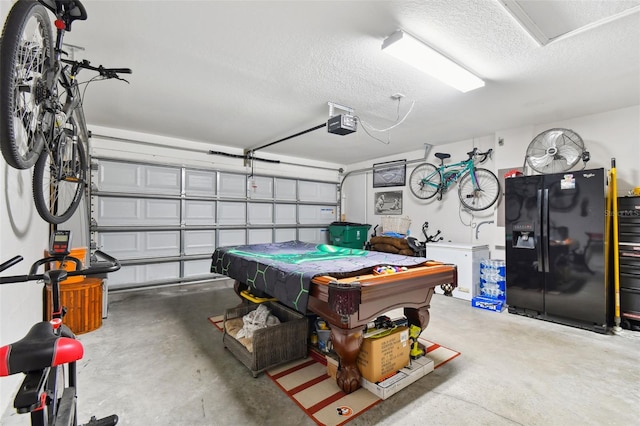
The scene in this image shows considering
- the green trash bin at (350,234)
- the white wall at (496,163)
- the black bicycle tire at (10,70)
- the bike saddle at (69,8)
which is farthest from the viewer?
the green trash bin at (350,234)

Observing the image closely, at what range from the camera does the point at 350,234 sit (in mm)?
6629

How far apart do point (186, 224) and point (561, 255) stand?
596 centimetres

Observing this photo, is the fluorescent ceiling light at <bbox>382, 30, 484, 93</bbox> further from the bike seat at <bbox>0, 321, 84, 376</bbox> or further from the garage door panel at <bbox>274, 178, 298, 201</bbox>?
the garage door panel at <bbox>274, 178, 298, 201</bbox>

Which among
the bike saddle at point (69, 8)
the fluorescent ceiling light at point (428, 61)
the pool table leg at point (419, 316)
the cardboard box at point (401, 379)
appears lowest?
the cardboard box at point (401, 379)

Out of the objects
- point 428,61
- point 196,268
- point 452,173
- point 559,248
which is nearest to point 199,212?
point 196,268

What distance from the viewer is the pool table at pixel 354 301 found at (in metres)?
1.76

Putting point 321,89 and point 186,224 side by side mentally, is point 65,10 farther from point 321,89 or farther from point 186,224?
point 186,224

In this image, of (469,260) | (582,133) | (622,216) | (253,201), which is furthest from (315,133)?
(622,216)

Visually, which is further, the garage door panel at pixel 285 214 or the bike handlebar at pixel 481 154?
the garage door panel at pixel 285 214

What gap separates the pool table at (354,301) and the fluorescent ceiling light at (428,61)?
1799mm

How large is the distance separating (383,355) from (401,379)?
0.22 meters

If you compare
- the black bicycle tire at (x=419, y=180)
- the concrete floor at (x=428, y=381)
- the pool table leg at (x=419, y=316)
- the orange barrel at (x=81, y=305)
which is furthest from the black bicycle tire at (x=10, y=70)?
the black bicycle tire at (x=419, y=180)

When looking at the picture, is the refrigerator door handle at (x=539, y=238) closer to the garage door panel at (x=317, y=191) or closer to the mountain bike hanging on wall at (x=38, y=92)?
→ the garage door panel at (x=317, y=191)

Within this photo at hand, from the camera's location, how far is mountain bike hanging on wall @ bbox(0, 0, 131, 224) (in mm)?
1204
